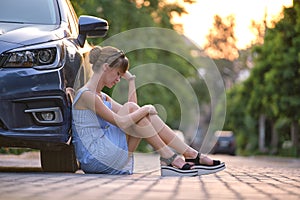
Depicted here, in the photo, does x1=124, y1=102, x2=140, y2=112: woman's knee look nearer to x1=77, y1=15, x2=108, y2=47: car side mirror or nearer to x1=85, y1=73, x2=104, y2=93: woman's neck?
x1=85, y1=73, x2=104, y2=93: woman's neck

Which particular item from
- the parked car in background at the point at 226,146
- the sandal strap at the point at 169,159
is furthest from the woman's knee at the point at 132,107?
the parked car in background at the point at 226,146

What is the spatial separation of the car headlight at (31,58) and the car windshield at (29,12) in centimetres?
63

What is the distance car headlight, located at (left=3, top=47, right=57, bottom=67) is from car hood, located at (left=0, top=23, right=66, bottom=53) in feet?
0.26

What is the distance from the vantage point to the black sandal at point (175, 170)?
7.14m

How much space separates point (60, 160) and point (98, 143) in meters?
0.81

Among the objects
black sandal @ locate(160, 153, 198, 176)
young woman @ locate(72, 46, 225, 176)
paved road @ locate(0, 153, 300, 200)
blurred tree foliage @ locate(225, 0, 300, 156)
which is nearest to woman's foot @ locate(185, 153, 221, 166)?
young woman @ locate(72, 46, 225, 176)

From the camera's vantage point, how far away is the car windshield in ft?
25.1

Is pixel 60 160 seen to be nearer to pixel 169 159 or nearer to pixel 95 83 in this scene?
pixel 95 83

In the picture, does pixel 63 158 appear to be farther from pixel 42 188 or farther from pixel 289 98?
pixel 289 98

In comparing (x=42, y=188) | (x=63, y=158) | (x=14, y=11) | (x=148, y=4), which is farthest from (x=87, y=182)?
(x=148, y=4)

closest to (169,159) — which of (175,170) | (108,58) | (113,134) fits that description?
(175,170)

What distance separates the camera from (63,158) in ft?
25.7

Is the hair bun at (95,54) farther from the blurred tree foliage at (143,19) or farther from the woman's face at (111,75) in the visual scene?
the blurred tree foliage at (143,19)

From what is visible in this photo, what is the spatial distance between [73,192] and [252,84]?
3500 cm
